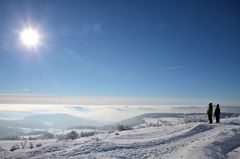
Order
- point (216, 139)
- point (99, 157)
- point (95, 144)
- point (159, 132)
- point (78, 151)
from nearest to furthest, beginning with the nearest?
point (99, 157) → point (78, 151) → point (95, 144) → point (216, 139) → point (159, 132)

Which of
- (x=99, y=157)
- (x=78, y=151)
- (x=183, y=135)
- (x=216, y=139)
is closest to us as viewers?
(x=99, y=157)

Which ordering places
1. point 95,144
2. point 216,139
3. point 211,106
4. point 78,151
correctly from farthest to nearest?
point 211,106 < point 216,139 < point 95,144 < point 78,151

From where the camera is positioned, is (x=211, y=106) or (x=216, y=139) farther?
(x=211, y=106)

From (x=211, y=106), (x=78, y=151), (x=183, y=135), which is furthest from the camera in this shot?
(x=211, y=106)

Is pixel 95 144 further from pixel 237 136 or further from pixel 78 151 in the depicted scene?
pixel 237 136

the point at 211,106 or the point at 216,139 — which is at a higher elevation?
the point at 211,106

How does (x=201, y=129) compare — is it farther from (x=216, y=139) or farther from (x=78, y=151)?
(x=78, y=151)

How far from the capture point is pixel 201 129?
73.9 feet

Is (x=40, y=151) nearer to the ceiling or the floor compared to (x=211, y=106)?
nearer to the floor

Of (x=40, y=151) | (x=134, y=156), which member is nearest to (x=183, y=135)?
(x=134, y=156)

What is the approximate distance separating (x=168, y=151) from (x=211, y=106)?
17.3 metres

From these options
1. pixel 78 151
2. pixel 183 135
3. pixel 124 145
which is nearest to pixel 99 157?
pixel 78 151

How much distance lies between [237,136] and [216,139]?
2.75 m

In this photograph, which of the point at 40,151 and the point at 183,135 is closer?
the point at 40,151
